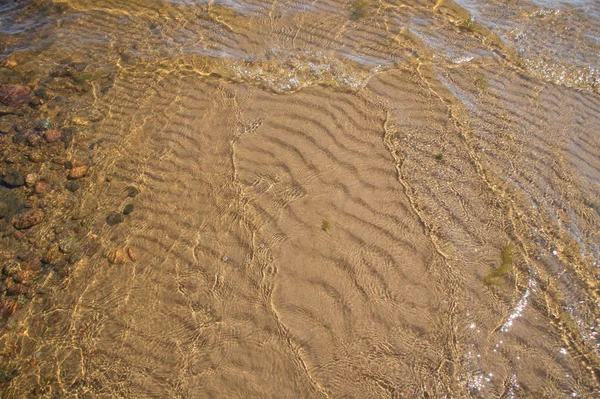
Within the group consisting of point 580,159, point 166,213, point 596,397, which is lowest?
point 166,213

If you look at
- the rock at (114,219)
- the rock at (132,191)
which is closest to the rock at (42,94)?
the rock at (132,191)

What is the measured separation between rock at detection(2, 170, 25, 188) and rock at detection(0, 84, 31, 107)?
1.76m

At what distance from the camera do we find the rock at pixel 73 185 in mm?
5512

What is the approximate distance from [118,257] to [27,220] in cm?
154

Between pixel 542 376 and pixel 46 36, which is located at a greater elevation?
pixel 46 36

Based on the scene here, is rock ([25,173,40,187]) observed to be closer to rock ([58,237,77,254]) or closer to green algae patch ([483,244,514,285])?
rock ([58,237,77,254])

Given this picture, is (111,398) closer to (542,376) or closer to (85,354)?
(85,354)

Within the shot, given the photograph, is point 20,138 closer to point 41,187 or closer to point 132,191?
point 41,187

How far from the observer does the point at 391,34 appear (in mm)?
8023

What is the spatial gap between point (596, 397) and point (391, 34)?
708 cm

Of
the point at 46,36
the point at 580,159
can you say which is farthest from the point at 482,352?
the point at 46,36

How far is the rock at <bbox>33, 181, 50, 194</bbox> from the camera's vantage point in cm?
549

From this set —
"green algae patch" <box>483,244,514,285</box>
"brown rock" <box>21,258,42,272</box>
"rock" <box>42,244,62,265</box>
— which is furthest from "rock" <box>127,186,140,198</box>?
"green algae patch" <box>483,244,514,285</box>

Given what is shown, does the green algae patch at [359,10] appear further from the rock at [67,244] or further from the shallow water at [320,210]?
the rock at [67,244]
